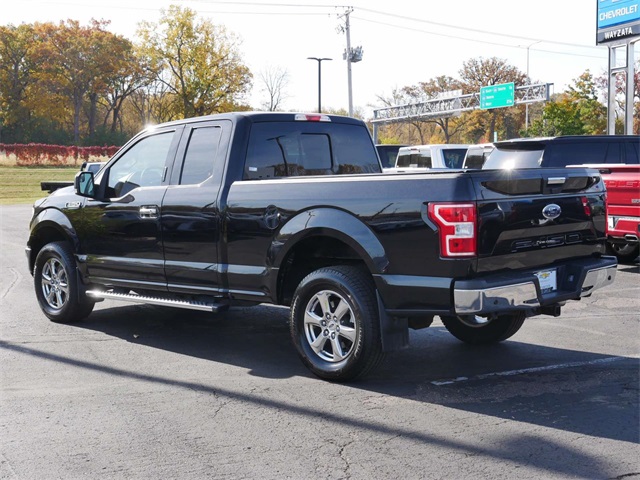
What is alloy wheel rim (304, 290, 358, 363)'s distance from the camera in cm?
552

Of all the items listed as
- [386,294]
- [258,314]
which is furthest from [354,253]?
[258,314]

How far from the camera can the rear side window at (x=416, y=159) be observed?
18.8m

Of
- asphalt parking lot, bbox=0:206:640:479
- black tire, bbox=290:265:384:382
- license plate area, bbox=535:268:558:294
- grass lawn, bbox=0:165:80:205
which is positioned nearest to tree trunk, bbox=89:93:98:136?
grass lawn, bbox=0:165:80:205

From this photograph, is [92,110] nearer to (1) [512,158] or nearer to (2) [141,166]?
(1) [512,158]

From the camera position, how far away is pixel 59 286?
7.91m

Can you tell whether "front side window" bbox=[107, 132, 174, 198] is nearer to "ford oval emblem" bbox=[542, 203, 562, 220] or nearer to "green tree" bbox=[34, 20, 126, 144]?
"ford oval emblem" bbox=[542, 203, 562, 220]

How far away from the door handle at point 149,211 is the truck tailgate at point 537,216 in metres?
3.19

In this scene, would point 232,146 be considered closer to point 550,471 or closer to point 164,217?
point 164,217

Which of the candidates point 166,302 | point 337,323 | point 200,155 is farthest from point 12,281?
point 337,323

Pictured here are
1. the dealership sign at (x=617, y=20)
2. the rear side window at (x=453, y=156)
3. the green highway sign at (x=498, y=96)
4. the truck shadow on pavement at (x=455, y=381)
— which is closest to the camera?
the truck shadow on pavement at (x=455, y=381)

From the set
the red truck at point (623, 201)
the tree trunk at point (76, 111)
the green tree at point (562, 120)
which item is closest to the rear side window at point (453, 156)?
the red truck at point (623, 201)

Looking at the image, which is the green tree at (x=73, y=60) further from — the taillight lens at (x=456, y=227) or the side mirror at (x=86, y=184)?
the taillight lens at (x=456, y=227)

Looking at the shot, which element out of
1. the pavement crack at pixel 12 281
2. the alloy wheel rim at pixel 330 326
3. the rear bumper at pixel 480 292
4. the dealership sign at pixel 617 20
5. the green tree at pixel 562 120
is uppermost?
the dealership sign at pixel 617 20

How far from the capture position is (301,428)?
15.0 feet
